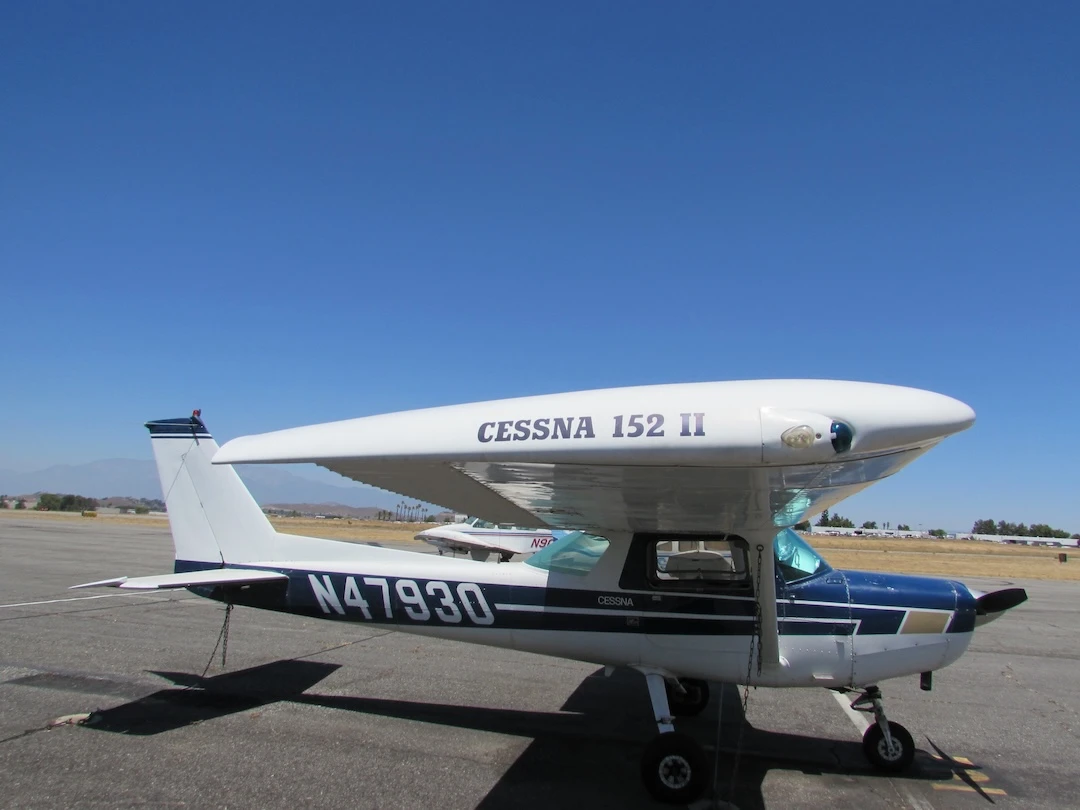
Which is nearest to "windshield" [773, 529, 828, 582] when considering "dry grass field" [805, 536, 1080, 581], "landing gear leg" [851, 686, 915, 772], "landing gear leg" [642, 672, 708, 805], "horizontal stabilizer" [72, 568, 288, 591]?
"landing gear leg" [851, 686, 915, 772]

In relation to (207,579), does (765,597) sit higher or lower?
higher

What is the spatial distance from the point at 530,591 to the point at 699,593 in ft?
4.64

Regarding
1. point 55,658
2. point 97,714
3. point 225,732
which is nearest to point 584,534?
point 225,732

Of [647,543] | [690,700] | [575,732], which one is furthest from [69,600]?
[647,543]

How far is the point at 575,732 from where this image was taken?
18.8 feet

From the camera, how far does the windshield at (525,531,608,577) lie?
5.69 metres

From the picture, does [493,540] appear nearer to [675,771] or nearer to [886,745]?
[886,745]

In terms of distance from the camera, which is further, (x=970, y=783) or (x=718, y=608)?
(x=718, y=608)

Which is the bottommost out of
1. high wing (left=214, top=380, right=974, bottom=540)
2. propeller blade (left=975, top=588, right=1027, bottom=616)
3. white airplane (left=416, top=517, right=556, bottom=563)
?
white airplane (left=416, top=517, right=556, bottom=563)

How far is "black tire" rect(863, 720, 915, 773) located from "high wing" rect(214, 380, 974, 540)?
2.40 m

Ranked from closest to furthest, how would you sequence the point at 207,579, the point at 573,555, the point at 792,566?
1. the point at 792,566
2. the point at 573,555
3. the point at 207,579

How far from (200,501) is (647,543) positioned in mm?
4490

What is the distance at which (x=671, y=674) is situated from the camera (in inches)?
209

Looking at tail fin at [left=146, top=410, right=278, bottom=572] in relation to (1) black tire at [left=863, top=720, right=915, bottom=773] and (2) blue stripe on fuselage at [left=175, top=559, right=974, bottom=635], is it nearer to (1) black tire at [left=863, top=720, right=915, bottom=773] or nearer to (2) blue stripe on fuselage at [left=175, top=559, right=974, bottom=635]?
(2) blue stripe on fuselage at [left=175, top=559, right=974, bottom=635]
